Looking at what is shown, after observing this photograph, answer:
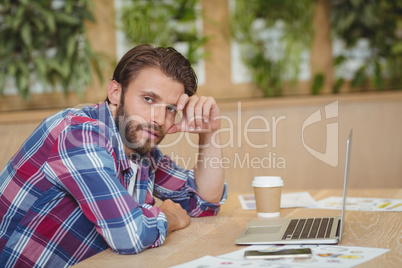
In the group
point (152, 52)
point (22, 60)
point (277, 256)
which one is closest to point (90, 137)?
point (152, 52)

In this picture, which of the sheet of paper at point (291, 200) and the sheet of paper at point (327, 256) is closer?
the sheet of paper at point (327, 256)

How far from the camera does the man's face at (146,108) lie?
165 cm

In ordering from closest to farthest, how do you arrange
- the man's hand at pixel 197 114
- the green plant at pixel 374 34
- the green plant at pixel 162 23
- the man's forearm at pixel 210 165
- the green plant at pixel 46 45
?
1. the man's hand at pixel 197 114
2. the man's forearm at pixel 210 165
3. the green plant at pixel 46 45
4. the green plant at pixel 162 23
5. the green plant at pixel 374 34

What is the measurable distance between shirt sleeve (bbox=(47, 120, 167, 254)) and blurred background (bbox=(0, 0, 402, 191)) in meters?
1.90

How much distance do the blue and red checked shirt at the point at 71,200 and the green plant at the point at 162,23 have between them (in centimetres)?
226

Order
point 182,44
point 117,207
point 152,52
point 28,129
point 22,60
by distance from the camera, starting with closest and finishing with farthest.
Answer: point 117,207 → point 152,52 → point 28,129 → point 22,60 → point 182,44

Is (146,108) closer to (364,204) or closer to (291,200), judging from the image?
(291,200)

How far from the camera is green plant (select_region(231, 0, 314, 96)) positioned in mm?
3949

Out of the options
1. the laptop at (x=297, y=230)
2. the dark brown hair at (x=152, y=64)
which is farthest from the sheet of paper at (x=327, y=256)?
the dark brown hair at (x=152, y=64)

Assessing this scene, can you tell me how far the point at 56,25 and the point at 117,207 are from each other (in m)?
2.66

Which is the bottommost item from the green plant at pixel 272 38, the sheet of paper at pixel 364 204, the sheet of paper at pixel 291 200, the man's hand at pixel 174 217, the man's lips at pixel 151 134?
the sheet of paper at pixel 291 200

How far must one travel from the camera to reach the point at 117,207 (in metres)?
1.32

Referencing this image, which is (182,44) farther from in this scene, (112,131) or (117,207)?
(117,207)

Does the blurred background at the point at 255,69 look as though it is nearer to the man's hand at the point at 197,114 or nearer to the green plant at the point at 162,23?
the green plant at the point at 162,23
